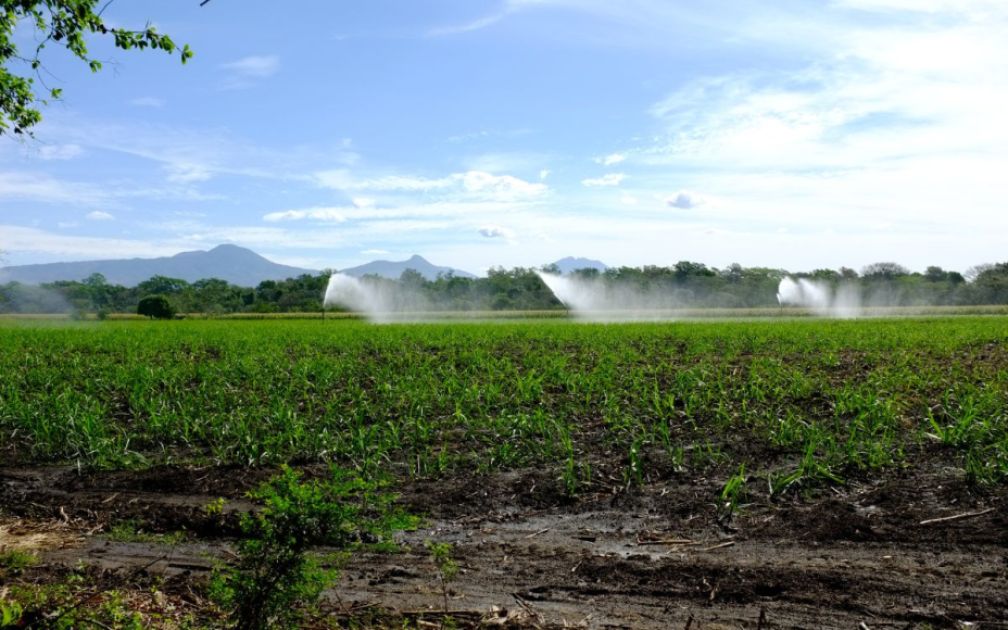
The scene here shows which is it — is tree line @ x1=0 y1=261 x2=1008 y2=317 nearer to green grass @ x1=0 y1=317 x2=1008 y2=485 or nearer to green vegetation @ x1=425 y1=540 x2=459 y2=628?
green grass @ x1=0 y1=317 x2=1008 y2=485

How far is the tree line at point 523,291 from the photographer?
85438mm

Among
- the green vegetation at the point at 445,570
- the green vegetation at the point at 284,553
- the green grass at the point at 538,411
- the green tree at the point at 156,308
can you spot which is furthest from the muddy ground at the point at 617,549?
the green tree at the point at 156,308

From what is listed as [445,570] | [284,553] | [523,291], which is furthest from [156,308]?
[284,553]

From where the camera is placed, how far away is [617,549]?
5855mm

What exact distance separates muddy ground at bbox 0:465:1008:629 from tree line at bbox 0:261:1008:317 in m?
73.0

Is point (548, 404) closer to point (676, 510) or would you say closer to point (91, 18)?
point (676, 510)

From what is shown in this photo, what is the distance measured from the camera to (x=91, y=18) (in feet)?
30.8

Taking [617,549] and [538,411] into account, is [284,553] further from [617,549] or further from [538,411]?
[538,411]

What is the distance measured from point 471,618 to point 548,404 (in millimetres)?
6823

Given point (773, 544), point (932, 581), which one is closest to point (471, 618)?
point (773, 544)

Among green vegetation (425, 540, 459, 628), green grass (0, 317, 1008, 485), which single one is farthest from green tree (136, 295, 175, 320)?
green vegetation (425, 540, 459, 628)

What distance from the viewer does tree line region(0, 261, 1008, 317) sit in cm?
8544

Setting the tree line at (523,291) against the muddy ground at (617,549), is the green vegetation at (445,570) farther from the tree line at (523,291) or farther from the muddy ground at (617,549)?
the tree line at (523,291)

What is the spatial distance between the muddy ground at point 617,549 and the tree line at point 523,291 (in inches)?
2874
